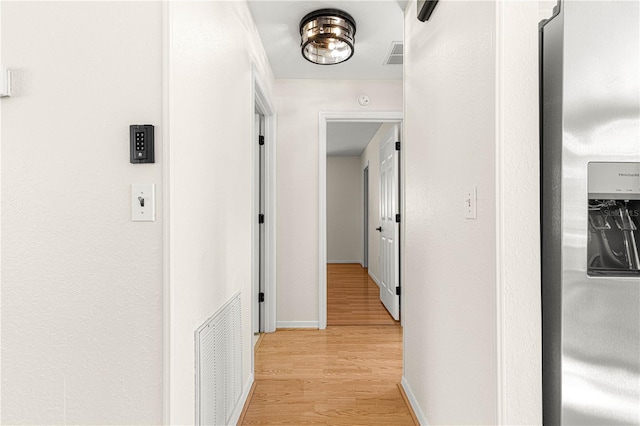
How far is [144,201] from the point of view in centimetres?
121

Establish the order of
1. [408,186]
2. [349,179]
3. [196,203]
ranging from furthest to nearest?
[349,179]
[408,186]
[196,203]

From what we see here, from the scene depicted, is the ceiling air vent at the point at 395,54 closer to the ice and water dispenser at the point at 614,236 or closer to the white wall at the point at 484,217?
the white wall at the point at 484,217

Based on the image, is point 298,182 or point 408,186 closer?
point 408,186

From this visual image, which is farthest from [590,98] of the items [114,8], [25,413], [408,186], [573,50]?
[25,413]

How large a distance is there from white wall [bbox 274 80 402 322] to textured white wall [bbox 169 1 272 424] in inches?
51.8

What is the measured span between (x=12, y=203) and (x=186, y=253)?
56 cm

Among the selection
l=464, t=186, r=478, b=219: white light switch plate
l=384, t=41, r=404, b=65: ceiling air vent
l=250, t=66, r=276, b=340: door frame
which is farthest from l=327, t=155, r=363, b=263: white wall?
l=464, t=186, r=478, b=219: white light switch plate

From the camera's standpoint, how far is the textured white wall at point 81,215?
48.3 inches

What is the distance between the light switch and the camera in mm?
1210

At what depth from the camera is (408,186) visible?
7.60ft

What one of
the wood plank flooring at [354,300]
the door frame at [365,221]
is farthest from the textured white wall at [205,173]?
the door frame at [365,221]

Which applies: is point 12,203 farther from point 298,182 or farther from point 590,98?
point 298,182

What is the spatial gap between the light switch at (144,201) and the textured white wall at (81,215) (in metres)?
A: 0.02

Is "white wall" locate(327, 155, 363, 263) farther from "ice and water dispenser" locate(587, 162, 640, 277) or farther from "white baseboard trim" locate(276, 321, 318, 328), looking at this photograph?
"ice and water dispenser" locate(587, 162, 640, 277)
